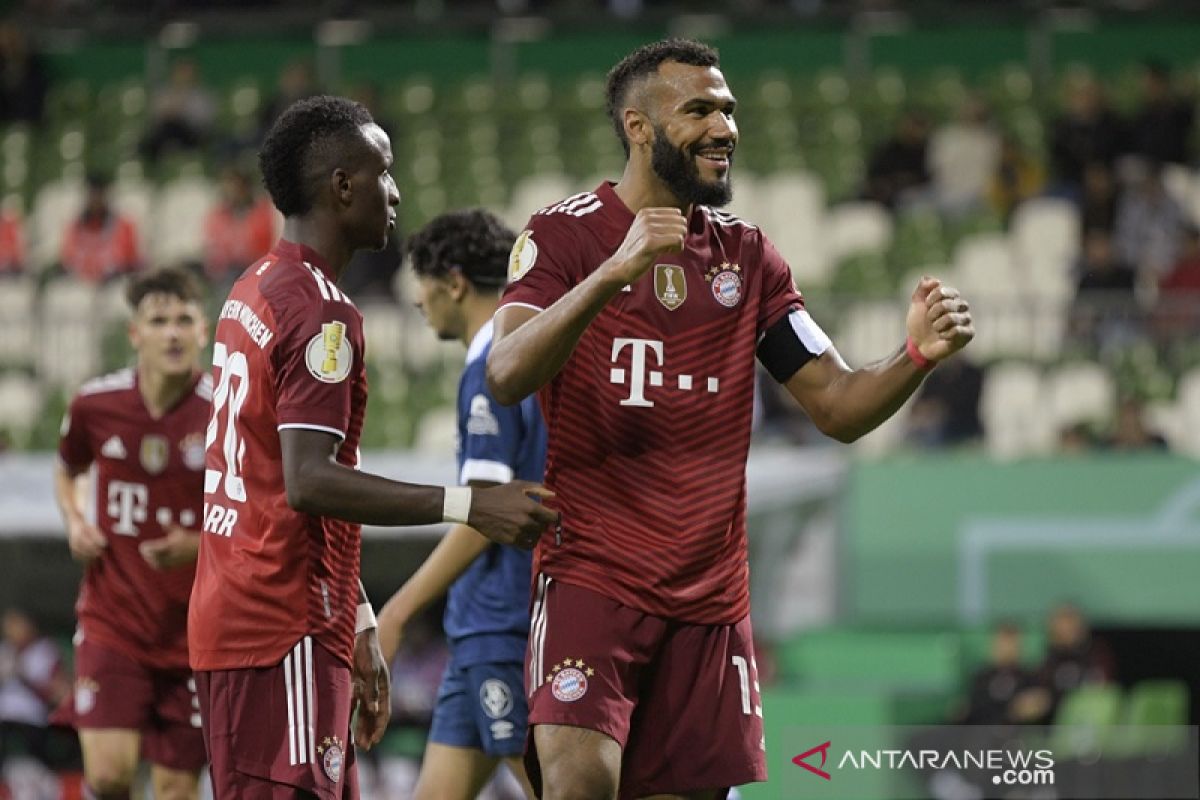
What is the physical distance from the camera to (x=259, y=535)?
193 inches

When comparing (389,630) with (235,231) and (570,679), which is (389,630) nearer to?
(570,679)

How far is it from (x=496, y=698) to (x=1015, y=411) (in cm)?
899

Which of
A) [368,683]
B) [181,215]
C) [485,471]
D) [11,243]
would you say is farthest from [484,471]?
[181,215]

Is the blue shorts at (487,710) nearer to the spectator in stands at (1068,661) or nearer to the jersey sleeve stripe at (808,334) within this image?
the jersey sleeve stripe at (808,334)

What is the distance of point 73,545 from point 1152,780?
14.9 ft

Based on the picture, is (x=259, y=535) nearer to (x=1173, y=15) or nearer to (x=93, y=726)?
(x=93, y=726)

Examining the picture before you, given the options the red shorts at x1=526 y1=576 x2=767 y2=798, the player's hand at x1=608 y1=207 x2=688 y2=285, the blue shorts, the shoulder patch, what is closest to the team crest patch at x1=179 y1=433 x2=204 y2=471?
the blue shorts

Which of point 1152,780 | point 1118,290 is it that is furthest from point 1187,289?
point 1152,780

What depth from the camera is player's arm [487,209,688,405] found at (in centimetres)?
459

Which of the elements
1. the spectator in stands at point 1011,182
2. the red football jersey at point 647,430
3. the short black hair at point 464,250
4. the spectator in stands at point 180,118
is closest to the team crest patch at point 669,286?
the red football jersey at point 647,430

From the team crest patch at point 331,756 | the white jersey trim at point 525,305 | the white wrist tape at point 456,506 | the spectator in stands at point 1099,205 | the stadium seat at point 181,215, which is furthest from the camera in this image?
the stadium seat at point 181,215

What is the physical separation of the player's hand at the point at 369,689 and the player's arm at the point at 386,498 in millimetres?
684

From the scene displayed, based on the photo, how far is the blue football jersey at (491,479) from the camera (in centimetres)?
623

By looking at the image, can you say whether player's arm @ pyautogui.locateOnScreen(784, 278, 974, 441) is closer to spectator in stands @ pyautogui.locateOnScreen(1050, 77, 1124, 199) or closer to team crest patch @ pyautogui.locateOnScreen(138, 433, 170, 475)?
team crest patch @ pyautogui.locateOnScreen(138, 433, 170, 475)
